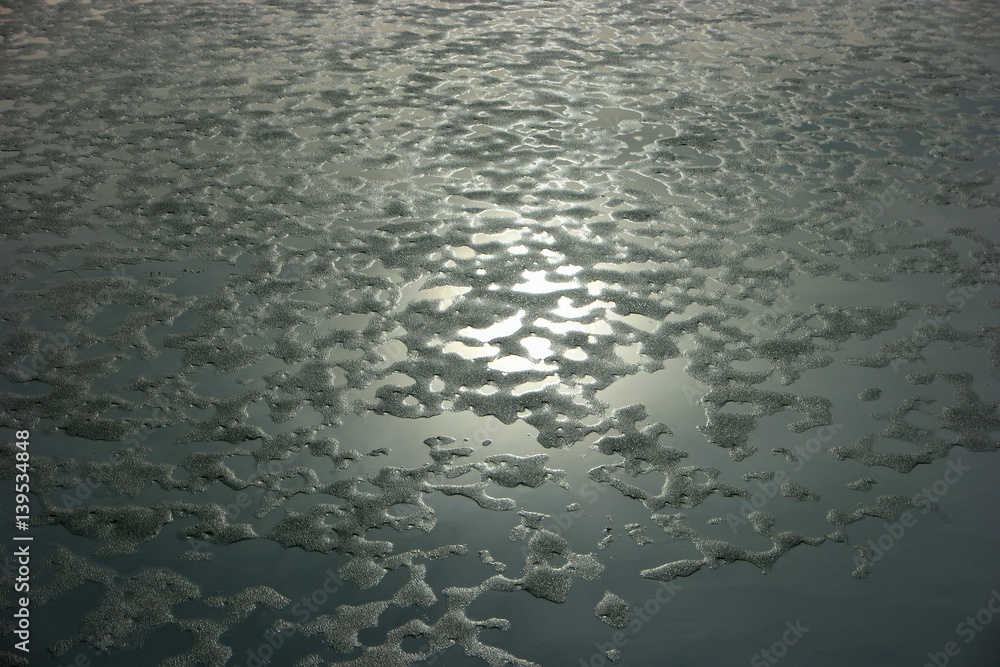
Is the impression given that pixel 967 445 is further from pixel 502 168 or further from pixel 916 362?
pixel 502 168

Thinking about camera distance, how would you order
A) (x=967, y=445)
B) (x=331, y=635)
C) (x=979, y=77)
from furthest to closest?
(x=979, y=77), (x=967, y=445), (x=331, y=635)

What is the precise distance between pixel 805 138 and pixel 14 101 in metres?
4.80

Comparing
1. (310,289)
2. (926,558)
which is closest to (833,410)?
(926,558)

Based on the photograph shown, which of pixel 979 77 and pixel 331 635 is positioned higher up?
pixel 979 77

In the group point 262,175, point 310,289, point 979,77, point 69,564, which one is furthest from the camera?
point 979,77

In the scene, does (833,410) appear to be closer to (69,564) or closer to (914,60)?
(69,564)

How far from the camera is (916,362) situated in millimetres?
3121

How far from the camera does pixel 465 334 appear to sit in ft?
10.7

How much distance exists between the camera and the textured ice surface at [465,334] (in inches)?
90.7

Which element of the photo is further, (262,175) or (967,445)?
(262,175)

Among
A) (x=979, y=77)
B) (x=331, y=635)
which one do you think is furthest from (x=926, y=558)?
(x=979, y=77)

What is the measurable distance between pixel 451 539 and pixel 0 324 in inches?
82.9

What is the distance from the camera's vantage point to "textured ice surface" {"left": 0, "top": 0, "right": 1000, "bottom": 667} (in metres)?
2.30

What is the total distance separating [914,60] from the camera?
6078 millimetres
